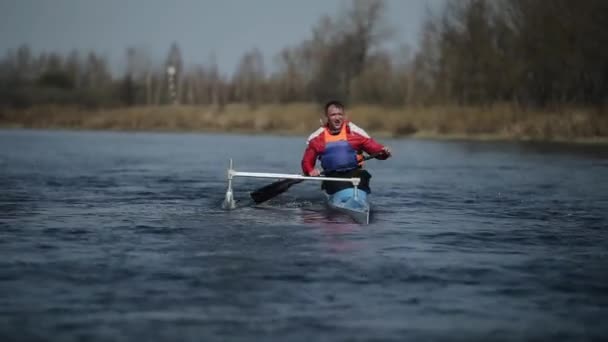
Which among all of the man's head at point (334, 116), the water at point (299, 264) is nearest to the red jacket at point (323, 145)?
the man's head at point (334, 116)

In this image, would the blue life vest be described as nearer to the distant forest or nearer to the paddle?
the paddle

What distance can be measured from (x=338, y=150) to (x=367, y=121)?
37.7 m

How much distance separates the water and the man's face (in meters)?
1.35

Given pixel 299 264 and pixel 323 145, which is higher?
pixel 323 145

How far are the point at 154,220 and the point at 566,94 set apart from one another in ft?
135

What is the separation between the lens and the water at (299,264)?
24.8 feet

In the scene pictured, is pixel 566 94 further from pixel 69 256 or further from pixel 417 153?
pixel 69 256

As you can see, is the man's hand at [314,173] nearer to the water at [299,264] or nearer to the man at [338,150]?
the man at [338,150]

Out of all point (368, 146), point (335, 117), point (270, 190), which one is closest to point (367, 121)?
point (270, 190)

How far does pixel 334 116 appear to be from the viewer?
15312mm

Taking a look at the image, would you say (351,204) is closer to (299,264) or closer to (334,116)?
(334,116)

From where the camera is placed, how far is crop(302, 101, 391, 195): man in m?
15.4

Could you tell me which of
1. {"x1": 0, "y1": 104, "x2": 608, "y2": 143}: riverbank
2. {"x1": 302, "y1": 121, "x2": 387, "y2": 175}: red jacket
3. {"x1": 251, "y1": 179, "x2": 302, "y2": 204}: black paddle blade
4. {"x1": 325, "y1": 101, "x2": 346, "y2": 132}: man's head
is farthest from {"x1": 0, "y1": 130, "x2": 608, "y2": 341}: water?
{"x1": 0, "y1": 104, "x2": 608, "y2": 143}: riverbank

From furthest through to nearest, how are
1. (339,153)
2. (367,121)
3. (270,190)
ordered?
(367,121)
(270,190)
(339,153)
